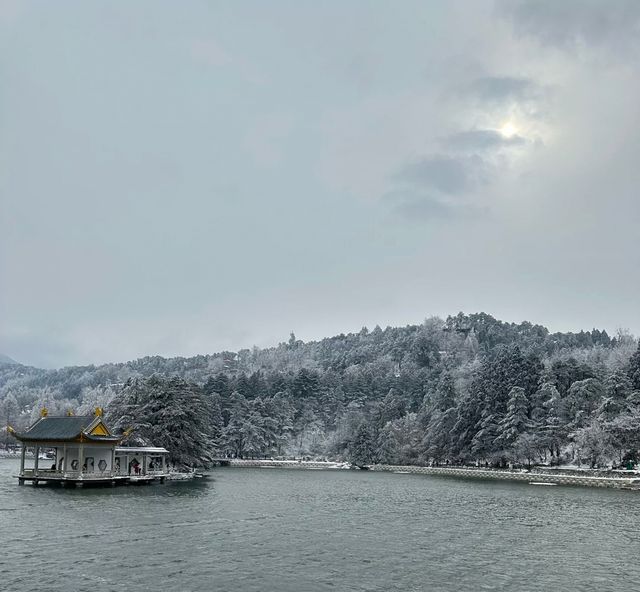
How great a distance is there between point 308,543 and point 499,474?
2618 inches

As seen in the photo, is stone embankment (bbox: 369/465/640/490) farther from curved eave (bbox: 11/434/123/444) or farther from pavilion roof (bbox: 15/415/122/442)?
pavilion roof (bbox: 15/415/122/442)

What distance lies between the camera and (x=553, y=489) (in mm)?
70812

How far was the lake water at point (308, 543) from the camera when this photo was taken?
24.9 meters

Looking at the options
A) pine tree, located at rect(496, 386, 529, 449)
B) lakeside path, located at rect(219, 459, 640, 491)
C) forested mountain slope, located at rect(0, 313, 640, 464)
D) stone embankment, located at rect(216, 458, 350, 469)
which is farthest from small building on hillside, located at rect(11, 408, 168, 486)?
stone embankment, located at rect(216, 458, 350, 469)

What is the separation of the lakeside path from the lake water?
18.6 m

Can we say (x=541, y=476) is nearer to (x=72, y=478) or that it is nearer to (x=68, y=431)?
(x=72, y=478)

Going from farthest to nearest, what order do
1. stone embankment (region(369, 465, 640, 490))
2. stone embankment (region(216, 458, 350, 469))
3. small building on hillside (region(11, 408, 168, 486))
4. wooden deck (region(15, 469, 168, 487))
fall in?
stone embankment (region(216, 458, 350, 469)), stone embankment (region(369, 465, 640, 490)), small building on hillside (region(11, 408, 168, 486)), wooden deck (region(15, 469, 168, 487))

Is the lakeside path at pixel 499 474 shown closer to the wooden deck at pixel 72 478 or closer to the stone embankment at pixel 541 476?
the stone embankment at pixel 541 476

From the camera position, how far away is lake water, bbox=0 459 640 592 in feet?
81.7

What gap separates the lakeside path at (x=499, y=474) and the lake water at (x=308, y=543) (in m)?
18.6

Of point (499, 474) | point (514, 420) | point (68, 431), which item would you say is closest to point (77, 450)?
point (68, 431)

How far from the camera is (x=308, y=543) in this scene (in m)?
33.2

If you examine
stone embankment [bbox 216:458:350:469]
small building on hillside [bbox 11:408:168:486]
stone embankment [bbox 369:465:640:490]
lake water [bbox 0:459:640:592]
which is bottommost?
stone embankment [bbox 216:458:350:469]

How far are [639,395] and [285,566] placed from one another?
7132cm
